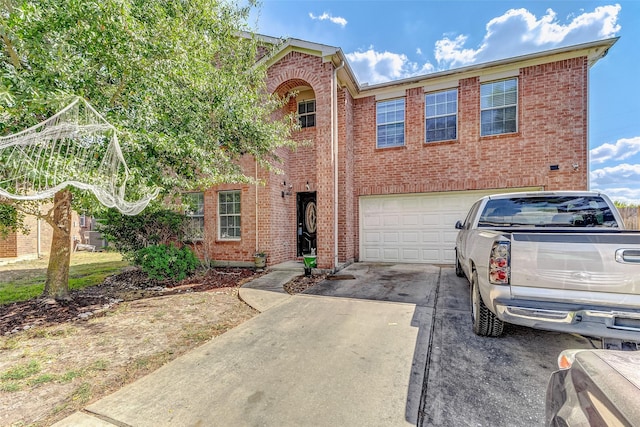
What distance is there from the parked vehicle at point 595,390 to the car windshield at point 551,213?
3460 millimetres

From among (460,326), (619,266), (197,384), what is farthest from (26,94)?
(619,266)

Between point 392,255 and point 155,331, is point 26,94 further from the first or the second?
point 392,255

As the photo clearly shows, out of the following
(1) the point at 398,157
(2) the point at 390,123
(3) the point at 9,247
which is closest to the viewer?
(1) the point at 398,157

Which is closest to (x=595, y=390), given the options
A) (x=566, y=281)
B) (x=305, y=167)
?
(x=566, y=281)

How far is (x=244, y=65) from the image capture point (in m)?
6.99

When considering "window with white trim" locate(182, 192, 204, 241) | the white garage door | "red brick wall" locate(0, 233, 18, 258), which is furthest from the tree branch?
"red brick wall" locate(0, 233, 18, 258)

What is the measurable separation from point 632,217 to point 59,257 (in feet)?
50.7

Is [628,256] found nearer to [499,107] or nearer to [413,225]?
[413,225]

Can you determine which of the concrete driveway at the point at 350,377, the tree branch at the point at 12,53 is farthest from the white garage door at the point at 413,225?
the tree branch at the point at 12,53

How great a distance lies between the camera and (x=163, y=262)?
7.05 m

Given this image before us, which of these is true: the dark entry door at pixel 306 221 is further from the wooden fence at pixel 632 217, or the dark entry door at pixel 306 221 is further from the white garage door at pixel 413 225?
the wooden fence at pixel 632 217

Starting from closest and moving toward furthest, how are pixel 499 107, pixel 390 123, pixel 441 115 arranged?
pixel 499 107 < pixel 441 115 < pixel 390 123

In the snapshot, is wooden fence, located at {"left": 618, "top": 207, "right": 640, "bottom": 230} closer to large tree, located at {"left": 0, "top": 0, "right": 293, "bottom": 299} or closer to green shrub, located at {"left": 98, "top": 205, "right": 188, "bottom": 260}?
large tree, located at {"left": 0, "top": 0, "right": 293, "bottom": 299}

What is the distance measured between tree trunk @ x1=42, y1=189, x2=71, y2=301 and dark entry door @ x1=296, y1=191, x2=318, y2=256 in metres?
6.10
